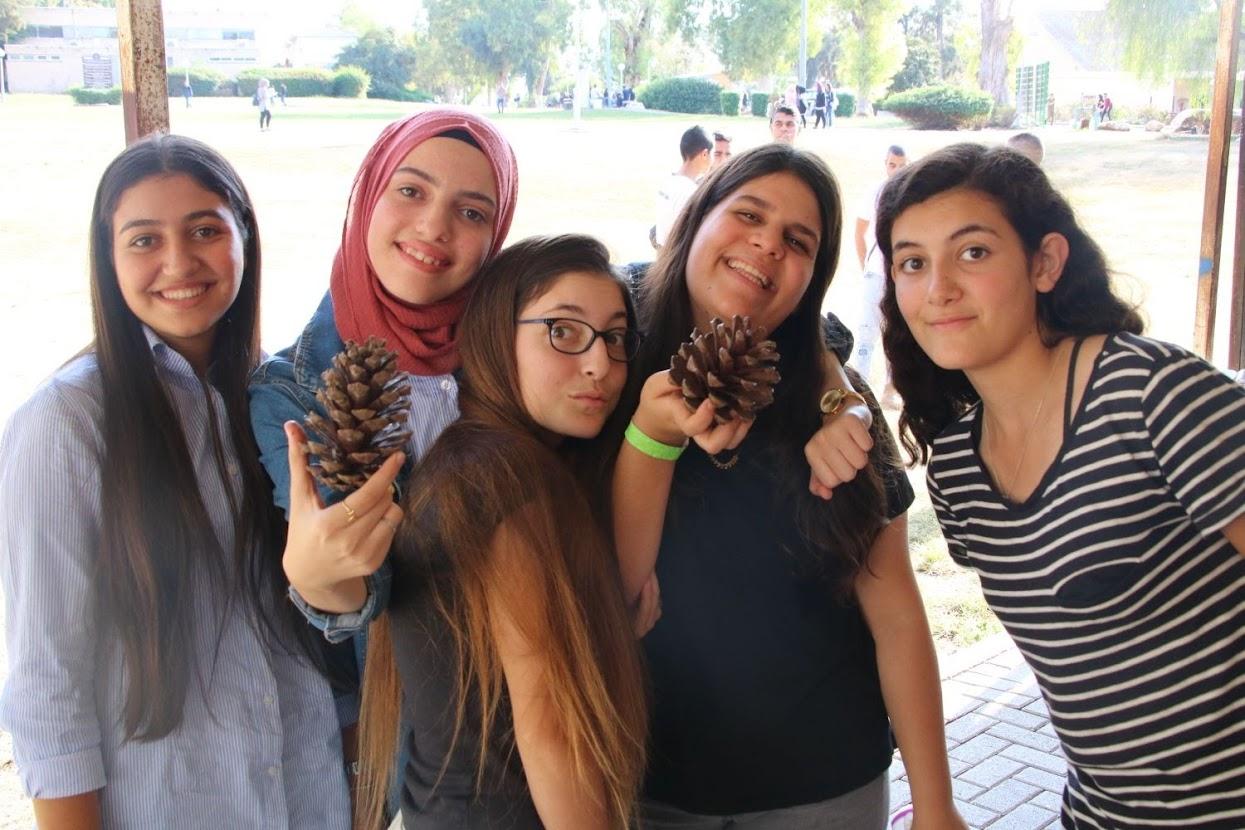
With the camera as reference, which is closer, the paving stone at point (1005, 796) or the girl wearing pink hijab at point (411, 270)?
the girl wearing pink hijab at point (411, 270)

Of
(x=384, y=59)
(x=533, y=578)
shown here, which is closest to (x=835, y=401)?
(x=533, y=578)

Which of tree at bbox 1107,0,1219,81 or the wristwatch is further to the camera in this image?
tree at bbox 1107,0,1219,81

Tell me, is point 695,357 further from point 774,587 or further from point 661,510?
point 774,587

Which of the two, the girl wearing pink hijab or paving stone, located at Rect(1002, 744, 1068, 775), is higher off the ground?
the girl wearing pink hijab

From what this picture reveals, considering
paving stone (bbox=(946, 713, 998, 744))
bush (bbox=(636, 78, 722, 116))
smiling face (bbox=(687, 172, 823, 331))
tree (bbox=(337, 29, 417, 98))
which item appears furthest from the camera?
bush (bbox=(636, 78, 722, 116))

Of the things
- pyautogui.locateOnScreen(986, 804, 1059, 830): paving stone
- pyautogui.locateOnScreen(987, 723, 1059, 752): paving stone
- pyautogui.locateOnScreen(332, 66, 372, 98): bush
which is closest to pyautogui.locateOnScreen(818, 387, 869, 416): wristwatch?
pyautogui.locateOnScreen(986, 804, 1059, 830): paving stone

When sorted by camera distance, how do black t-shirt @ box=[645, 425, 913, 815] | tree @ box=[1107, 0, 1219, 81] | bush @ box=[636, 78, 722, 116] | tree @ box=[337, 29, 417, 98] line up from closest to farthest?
black t-shirt @ box=[645, 425, 913, 815] < tree @ box=[1107, 0, 1219, 81] < tree @ box=[337, 29, 417, 98] < bush @ box=[636, 78, 722, 116]

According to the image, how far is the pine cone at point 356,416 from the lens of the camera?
136 centimetres

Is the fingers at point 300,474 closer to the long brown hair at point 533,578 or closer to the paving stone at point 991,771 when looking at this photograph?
the long brown hair at point 533,578

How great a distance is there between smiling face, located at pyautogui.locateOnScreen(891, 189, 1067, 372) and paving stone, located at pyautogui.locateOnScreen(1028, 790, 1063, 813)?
257 cm

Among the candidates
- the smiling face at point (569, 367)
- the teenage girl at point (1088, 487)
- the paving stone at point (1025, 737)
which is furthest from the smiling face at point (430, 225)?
the paving stone at point (1025, 737)

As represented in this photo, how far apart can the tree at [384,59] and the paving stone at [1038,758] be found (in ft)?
69.0

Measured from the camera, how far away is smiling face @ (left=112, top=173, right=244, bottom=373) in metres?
1.84

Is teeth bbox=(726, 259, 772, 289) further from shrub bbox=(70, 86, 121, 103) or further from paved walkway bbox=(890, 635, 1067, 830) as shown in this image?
shrub bbox=(70, 86, 121, 103)
